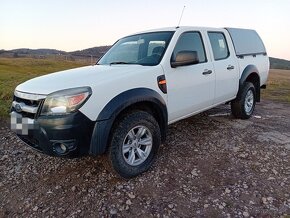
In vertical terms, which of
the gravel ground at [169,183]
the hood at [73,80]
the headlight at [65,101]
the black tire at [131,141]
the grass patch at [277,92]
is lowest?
the gravel ground at [169,183]

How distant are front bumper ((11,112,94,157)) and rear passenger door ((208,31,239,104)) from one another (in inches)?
107

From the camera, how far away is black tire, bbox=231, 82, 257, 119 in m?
5.81

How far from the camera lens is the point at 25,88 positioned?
3.38 meters

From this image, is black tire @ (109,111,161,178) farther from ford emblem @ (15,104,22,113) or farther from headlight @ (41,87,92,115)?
ford emblem @ (15,104,22,113)

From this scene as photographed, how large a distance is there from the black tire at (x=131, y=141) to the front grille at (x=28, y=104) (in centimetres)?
90

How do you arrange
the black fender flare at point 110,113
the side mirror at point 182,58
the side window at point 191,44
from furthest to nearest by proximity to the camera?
the side window at point 191,44, the side mirror at point 182,58, the black fender flare at point 110,113

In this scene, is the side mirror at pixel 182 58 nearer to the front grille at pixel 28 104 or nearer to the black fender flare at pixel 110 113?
the black fender flare at pixel 110 113

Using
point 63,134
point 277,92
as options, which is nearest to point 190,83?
point 63,134

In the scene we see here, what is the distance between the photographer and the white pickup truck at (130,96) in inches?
118

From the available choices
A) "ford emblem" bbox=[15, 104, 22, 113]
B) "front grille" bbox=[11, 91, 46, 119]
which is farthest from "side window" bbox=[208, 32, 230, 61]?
"ford emblem" bbox=[15, 104, 22, 113]

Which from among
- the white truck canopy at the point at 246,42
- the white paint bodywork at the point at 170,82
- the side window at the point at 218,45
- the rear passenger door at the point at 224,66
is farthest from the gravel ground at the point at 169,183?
the white truck canopy at the point at 246,42

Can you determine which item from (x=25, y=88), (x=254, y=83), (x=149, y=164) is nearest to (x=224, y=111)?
(x=254, y=83)

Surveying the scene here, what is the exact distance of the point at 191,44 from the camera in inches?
177

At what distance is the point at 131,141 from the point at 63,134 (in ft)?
3.10
